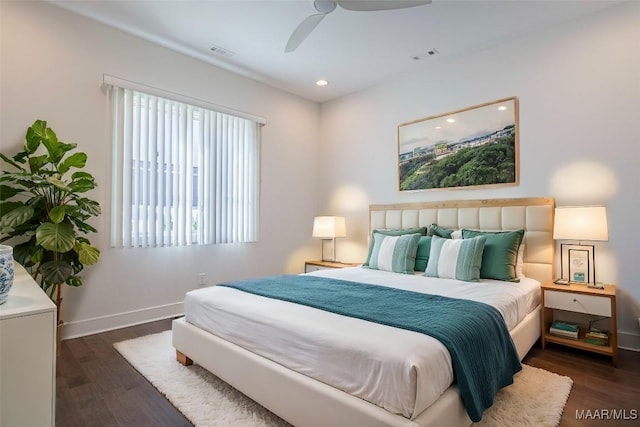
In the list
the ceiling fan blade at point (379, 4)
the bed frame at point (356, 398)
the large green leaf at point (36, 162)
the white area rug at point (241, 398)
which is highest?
the ceiling fan blade at point (379, 4)

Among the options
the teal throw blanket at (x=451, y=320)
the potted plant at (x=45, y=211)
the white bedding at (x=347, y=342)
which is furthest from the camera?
the potted plant at (x=45, y=211)

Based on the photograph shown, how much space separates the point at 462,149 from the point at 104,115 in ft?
12.5

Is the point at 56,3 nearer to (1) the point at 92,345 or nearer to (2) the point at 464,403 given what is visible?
(1) the point at 92,345

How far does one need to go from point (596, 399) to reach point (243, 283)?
2483 millimetres

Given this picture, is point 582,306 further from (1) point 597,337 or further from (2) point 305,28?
(2) point 305,28

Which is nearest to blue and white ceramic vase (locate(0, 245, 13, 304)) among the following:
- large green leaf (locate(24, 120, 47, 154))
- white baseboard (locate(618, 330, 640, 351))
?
large green leaf (locate(24, 120, 47, 154))

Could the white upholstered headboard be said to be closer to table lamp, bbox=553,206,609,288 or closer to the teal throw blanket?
table lamp, bbox=553,206,609,288

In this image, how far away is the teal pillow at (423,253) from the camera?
3.38 meters

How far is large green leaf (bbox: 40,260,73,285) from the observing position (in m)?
2.52

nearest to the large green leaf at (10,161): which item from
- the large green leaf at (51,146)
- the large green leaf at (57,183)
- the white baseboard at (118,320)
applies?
the large green leaf at (51,146)

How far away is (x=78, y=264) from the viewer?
2852mm

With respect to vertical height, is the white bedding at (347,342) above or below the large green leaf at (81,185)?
below

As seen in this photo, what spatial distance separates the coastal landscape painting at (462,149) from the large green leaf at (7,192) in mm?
3850

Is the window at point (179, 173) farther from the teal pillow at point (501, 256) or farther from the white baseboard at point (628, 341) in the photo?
the white baseboard at point (628, 341)
